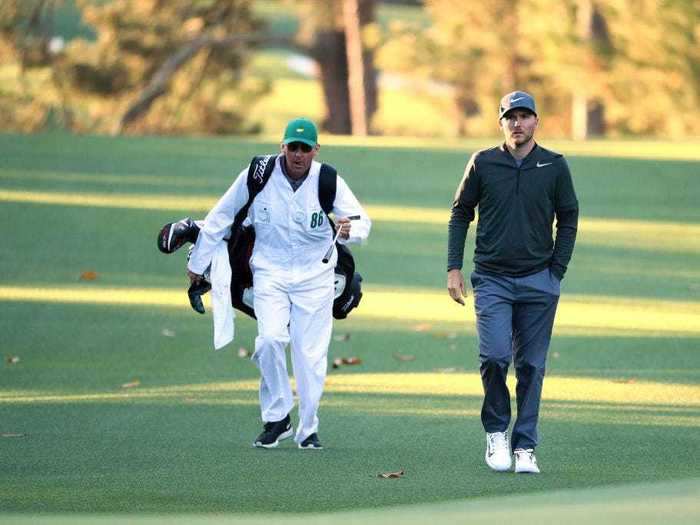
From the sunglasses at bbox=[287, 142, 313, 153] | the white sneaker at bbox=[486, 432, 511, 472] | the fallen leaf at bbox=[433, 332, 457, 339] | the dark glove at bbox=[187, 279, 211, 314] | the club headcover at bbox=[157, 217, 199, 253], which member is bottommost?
the fallen leaf at bbox=[433, 332, 457, 339]

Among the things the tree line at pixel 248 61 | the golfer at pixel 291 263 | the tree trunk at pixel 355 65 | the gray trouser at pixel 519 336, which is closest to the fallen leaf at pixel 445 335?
the golfer at pixel 291 263

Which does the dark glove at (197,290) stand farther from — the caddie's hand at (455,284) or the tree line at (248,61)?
the tree line at (248,61)

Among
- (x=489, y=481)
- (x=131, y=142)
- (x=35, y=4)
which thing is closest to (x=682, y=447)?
(x=489, y=481)

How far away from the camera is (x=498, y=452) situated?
976 centimetres

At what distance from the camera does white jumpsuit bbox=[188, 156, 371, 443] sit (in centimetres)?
1037

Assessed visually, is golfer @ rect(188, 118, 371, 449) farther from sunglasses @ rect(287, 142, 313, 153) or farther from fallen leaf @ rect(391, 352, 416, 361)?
fallen leaf @ rect(391, 352, 416, 361)

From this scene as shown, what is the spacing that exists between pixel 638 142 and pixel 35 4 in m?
15.8

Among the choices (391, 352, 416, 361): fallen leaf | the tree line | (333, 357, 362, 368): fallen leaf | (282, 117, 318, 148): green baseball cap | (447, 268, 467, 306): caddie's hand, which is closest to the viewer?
(447, 268, 467, 306): caddie's hand

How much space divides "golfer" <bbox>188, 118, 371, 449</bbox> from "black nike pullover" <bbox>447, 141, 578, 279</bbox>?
0.94m

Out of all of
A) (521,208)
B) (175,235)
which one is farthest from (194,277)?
(521,208)

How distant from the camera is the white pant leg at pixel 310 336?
10609mm

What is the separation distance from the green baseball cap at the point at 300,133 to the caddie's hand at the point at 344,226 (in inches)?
19.8

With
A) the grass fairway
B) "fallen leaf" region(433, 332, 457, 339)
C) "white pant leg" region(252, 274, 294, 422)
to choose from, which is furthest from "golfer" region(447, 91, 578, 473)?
"fallen leaf" region(433, 332, 457, 339)

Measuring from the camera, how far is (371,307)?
18.6 m
